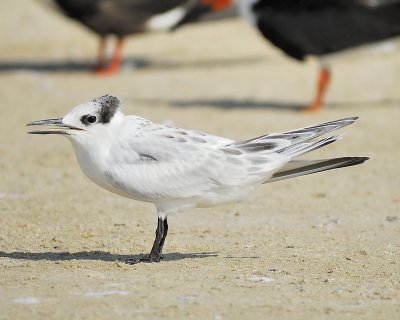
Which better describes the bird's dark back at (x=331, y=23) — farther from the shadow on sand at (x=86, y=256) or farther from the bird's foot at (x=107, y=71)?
the shadow on sand at (x=86, y=256)

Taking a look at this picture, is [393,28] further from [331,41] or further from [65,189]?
[65,189]

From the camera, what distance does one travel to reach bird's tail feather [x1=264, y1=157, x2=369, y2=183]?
4516mm

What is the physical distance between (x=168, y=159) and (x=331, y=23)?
200 inches

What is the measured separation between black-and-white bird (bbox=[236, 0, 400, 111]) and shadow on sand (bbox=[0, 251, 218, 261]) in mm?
4769

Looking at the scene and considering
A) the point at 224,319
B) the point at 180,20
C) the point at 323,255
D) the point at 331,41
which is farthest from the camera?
the point at 180,20

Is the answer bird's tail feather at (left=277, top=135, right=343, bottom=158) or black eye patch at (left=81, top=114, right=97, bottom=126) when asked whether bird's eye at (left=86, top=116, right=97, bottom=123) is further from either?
bird's tail feather at (left=277, top=135, right=343, bottom=158)

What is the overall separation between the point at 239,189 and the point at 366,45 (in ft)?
16.9

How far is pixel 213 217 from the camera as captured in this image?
18.9ft

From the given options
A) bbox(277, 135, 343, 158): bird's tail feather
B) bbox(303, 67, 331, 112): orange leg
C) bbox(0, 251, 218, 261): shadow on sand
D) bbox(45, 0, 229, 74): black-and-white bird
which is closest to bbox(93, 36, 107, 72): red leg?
bbox(45, 0, 229, 74): black-and-white bird

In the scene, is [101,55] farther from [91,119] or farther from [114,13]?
[91,119]

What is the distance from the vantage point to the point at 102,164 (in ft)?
14.4

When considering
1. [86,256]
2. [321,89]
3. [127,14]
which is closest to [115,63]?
[127,14]

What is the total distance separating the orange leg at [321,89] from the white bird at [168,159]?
4800mm

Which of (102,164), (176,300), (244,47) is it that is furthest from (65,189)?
(244,47)
